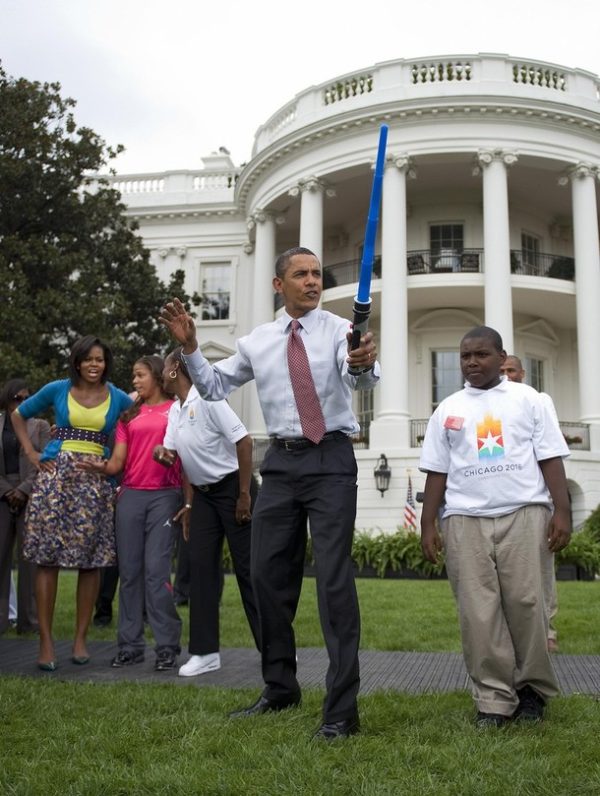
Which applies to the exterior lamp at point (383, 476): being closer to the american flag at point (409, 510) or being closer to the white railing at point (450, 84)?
the american flag at point (409, 510)

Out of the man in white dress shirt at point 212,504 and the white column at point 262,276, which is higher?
the white column at point 262,276

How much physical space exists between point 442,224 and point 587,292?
5.17m

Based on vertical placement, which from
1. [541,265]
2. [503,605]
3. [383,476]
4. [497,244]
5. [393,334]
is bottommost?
[503,605]

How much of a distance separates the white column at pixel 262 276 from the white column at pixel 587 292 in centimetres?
920

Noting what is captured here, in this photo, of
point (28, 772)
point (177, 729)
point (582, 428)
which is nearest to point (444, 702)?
point (177, 729)

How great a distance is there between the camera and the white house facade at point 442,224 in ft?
74.4

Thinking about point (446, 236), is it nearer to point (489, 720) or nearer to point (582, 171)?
point (582, 171)

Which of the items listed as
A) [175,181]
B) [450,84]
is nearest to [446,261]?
[450,84]

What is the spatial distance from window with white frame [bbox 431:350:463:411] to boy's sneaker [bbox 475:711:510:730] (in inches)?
858

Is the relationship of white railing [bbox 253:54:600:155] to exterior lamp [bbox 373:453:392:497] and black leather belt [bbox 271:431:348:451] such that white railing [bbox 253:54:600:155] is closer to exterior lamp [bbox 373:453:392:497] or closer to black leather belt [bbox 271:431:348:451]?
exterior lamp [bbox 373:453:392:497]

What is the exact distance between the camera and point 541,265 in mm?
26266

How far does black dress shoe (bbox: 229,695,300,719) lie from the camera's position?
3990 mm

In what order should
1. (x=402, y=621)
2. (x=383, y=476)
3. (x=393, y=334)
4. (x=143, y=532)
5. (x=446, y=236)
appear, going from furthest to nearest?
1. (x=446, y=236)
2. (x=393, y=334)
3. (x=383, y=476)
4. (x=402, y=621)
5. (x=143, y=532)

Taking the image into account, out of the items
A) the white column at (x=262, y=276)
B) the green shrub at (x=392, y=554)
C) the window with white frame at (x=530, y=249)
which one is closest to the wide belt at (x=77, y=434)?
the green shrub at (x=392, y=554)
